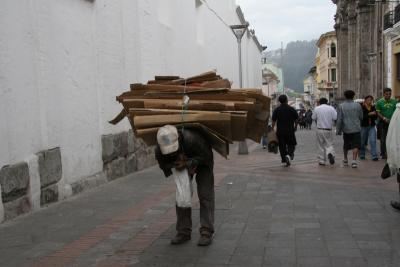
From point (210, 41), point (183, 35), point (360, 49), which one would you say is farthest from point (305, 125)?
point (183, 35)

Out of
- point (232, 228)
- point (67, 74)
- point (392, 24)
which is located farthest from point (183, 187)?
point (392, 24)

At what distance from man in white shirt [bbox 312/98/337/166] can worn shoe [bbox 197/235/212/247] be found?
21.3 feet

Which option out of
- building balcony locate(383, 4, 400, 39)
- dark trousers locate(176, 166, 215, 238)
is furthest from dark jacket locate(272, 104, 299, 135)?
building balcony locate(383, 4, 400, 39)

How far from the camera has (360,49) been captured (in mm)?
32250

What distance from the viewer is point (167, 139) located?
4660 mm

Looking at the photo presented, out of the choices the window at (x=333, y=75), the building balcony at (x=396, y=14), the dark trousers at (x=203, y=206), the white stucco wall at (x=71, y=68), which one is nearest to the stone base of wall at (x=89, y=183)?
the white stucco wall at (x=71, y=68)

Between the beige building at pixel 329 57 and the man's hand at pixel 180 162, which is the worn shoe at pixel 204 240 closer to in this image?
the man's hand at pixel 180 162

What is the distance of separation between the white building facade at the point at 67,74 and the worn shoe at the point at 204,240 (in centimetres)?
251

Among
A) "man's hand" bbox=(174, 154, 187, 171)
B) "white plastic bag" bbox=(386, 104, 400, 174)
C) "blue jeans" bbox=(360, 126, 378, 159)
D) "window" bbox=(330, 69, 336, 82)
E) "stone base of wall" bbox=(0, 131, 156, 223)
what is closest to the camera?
"man's hand" bbox=(174, 154, 187, 171)

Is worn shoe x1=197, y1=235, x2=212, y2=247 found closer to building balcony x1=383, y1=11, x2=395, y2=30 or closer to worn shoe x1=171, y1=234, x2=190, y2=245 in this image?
worn shoe x1=171, y1=234, x2=190, y2=245

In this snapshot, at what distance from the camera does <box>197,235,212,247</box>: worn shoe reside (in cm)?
500

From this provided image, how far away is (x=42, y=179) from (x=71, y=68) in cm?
191

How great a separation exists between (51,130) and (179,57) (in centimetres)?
810

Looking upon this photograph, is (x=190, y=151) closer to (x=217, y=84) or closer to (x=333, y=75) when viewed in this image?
(x=217, y=84)
